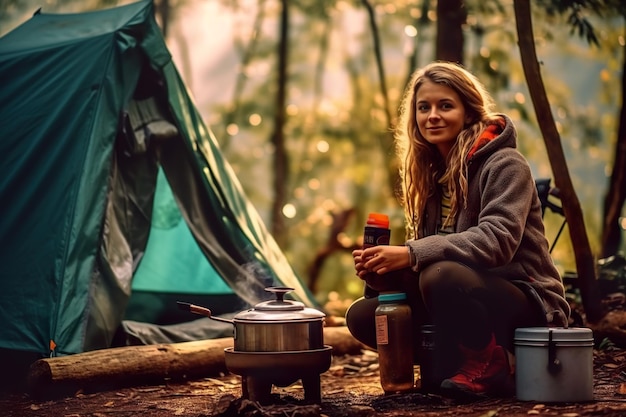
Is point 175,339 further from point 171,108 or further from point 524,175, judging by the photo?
point 524,175

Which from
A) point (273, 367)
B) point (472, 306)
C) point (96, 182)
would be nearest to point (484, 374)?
point (472, 306)

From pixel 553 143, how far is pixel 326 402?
7.30 feet

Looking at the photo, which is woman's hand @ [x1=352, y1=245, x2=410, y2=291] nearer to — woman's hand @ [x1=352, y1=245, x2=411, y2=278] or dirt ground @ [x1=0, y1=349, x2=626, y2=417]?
woman's hand @ [x1=352, y1=245, x2=411, y2=278]

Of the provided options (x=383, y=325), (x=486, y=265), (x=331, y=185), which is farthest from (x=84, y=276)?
(x=331, y=185)

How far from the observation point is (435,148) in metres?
3.95

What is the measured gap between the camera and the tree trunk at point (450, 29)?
660 cm

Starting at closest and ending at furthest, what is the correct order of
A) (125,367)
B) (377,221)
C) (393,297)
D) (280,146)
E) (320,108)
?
(377,221)
(393,297)
(125,367)
(280,146)
(320,108)

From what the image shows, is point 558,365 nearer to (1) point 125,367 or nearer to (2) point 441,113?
(2) point 441,113

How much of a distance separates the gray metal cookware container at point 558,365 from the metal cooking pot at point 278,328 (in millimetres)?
850

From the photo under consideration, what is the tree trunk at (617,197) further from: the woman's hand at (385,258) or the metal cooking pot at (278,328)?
the metal cooking pot at (278,328)

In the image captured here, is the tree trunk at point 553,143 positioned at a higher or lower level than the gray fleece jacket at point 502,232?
higher

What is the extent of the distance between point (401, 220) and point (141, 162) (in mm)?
3190

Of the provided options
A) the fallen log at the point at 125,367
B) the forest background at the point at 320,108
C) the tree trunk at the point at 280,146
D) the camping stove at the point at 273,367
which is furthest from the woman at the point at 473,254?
the tree trunk at the point at 280,146

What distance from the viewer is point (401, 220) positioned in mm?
8055
